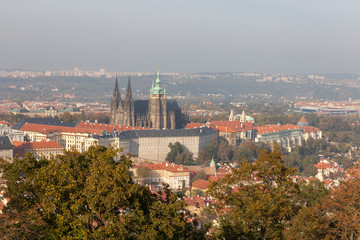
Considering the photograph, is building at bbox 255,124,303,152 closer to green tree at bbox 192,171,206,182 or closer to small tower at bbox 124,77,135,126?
small tower at bbox 124,77,135,126

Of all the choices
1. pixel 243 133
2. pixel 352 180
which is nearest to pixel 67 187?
pixel 352 180

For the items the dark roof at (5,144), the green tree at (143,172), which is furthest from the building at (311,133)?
the dark roof at (5,144)

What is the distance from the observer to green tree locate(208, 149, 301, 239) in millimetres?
22719

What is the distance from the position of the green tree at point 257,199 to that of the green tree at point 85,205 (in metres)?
2.04

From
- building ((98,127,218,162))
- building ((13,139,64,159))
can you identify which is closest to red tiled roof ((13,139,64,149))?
building ((13,139,64,159))

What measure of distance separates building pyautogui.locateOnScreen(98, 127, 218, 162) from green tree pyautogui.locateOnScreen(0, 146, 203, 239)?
203 ft

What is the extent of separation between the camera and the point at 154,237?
20.3m

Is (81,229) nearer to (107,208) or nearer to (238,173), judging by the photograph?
(107,208)

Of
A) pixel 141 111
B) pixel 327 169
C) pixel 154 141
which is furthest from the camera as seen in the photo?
pixel 141 111

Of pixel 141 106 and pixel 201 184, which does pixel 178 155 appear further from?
pixel 201 184

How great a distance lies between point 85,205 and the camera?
21.2 metres

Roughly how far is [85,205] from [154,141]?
6903 centimetres

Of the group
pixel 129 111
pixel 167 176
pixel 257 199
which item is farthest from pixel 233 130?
pixel 257 199

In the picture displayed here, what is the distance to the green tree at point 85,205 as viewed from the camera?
1980 centimetres
